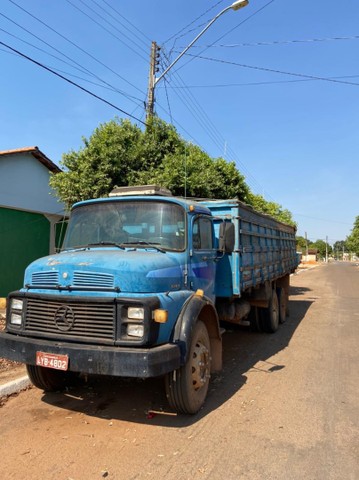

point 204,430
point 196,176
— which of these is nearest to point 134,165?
point 196,176

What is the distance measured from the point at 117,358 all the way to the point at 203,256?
1981 mm

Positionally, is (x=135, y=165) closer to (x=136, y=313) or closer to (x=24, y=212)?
(x=24, y=212)

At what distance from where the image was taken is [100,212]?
5207mm

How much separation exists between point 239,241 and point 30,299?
3.23 metres

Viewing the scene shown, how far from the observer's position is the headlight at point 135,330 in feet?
12.5

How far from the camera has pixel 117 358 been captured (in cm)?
372

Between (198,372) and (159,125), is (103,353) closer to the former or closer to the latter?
(198,372)

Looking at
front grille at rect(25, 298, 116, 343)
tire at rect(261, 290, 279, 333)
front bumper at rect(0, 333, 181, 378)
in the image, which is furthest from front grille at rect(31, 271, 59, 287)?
tire at rect(261, 290, 279, 333)

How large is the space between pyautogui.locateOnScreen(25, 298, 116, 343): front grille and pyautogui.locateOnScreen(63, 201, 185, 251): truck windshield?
96cm

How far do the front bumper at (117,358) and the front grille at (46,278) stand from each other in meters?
0.62

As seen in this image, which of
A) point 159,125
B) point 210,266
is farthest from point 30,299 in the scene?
point 159,125

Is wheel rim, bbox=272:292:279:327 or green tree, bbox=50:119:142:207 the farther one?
green tree, bbox=50:119:142:207

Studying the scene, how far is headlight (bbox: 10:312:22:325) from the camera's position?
4464 millimetres

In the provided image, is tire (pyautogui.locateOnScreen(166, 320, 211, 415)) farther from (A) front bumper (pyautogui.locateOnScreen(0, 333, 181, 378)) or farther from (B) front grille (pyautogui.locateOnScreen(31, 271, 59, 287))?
(B) front grille (pyautogui.locateOnScreen(31, 271, 59, 287))
